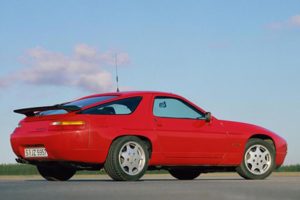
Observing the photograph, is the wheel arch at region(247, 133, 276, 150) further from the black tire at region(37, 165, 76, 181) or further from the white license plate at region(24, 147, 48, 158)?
the white license plate at region(24, 147, 48, 158)

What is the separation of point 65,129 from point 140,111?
134cm

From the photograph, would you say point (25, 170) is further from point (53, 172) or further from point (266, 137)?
point (266, 137)

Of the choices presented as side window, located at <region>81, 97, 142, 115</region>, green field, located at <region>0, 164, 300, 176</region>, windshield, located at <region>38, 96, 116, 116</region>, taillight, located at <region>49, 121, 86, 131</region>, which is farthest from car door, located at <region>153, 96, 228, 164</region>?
green field, located at <region>0, 164, 300, 176</region>

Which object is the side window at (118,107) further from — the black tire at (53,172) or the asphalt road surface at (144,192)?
the asphalt road surface at (144,192)

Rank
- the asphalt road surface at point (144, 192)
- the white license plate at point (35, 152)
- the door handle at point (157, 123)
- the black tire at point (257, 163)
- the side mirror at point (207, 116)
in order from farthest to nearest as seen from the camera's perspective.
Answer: the black tire at point (257, 163) → the side mirror at point (207, 116) → the door handle at point (157, 123) → the white license plate at point (35, 152) → the asphalt road surface at point (144, 192)

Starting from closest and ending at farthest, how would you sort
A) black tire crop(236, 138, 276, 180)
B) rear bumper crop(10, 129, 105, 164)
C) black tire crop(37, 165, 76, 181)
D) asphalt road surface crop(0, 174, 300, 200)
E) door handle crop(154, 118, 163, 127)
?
asphalt road surface crop(0, 174, 300, 200), rear bumper crop(10, 129, 105, 164), door handle crop(154, 118, 163, 127), black tire crop(37, 165, 76, 181), black tire crop(236, 138, 276, 180)

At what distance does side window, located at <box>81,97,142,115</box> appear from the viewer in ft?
36.3

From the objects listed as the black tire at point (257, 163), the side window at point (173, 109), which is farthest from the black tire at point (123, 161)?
the black tire at point (257, 163)

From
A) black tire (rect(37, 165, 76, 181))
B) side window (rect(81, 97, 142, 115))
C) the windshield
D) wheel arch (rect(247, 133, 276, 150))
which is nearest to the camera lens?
side window (rect(81, 97, 142, 115))

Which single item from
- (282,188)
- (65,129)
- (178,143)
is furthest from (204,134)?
(282,188)

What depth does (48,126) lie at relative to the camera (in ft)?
35.9

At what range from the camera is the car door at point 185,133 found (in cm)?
1155

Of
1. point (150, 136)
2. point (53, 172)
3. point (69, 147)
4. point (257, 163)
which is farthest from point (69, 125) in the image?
point (257, 163)

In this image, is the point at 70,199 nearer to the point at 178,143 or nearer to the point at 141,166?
the point at 141,166
